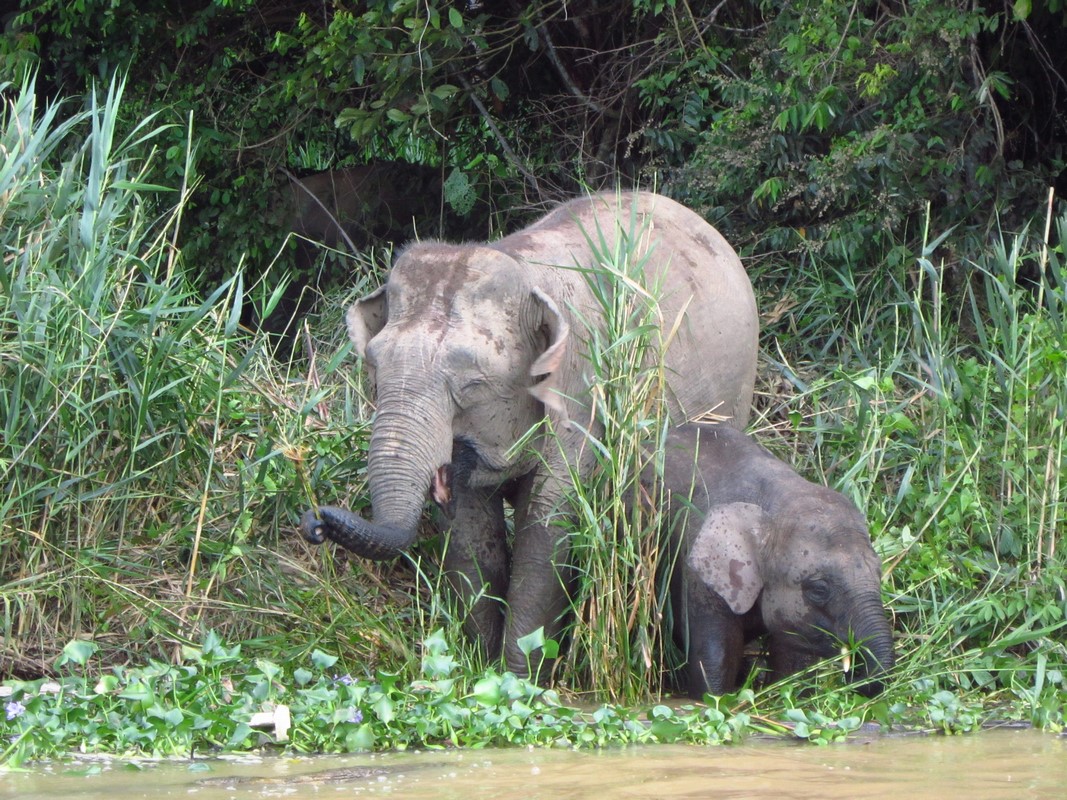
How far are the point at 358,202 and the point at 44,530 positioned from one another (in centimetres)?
521

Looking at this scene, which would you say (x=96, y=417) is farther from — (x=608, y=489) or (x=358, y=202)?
(x=358, y=202)

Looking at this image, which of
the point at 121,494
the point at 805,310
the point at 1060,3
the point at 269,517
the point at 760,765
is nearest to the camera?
the point at 760,765

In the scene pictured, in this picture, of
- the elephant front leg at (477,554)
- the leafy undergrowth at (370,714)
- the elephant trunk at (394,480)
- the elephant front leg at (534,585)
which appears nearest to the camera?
the leafy undergrowth at (370,714)

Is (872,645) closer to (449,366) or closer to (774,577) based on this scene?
(774,577)

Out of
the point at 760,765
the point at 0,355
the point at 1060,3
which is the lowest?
the point at 760,765

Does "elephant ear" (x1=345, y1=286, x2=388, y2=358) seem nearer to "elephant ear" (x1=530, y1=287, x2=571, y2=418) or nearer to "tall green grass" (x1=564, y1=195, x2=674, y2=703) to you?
"elephant ear" (x1=530, y1=287, x2=571, y2=418)

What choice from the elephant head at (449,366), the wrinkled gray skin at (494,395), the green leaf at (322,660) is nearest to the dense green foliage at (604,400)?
the green leaf at (322,660)

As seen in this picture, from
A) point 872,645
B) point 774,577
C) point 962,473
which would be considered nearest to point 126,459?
point 774,577

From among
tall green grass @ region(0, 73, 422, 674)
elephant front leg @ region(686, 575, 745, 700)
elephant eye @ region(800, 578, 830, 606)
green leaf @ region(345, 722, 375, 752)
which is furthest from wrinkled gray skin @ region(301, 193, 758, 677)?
elephant eye @ region(800, 578, 830, 606)

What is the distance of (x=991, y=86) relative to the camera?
297 inches

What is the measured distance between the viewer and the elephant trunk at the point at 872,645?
532cm

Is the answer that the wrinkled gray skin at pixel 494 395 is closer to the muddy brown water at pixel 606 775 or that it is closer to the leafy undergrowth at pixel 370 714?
the leafy undergrowth at pixel 370 714

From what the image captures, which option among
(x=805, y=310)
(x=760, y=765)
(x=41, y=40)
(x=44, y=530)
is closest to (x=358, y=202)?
(x=41, y=40)

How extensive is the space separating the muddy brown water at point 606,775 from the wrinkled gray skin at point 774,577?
2.19 ft
